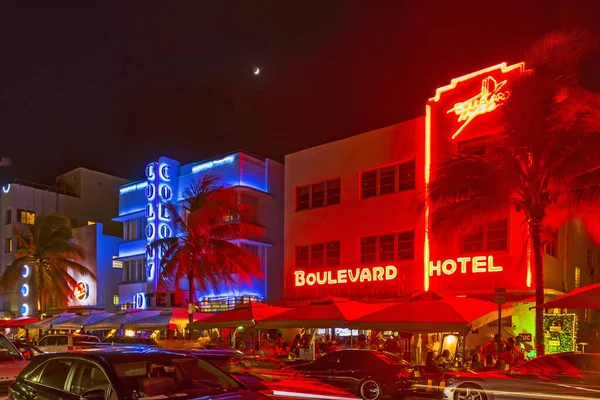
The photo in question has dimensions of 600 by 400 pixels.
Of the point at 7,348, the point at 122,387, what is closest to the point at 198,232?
the point at 7,348

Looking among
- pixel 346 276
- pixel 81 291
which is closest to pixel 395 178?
pixel 346 276

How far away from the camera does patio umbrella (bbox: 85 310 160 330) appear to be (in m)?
27.4

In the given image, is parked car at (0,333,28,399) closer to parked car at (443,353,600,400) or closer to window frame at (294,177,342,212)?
parked car at (443,353,600,400)

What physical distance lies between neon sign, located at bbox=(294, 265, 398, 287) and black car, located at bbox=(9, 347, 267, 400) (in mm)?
18292

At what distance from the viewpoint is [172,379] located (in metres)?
6.35

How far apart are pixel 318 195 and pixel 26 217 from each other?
29.6 m

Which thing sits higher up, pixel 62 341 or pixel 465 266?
pixel 465 266

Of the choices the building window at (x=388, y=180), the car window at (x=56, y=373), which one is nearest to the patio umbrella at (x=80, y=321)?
the building window at (x=388, y=180)

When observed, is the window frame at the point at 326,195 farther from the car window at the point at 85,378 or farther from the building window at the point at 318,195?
the car window at the point at 85,378

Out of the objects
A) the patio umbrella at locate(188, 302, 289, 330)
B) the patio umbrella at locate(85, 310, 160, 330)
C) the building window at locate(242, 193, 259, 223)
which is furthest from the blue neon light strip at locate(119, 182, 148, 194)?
the patio umbrella at locate(188, 302, 289, 330)

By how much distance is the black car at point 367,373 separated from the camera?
14055 mm

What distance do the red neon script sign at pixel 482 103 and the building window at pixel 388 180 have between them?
2769mm

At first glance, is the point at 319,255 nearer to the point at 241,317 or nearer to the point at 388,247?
the point at 388,247

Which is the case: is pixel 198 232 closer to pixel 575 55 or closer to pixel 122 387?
pixel 575 55
